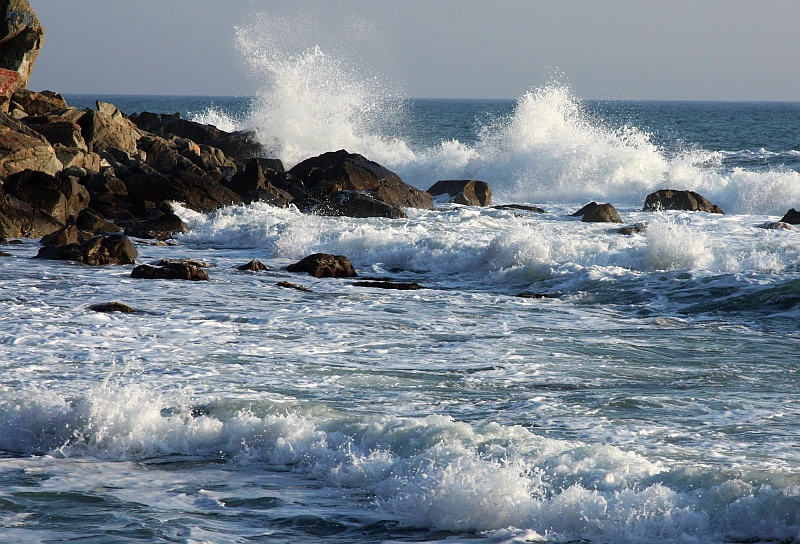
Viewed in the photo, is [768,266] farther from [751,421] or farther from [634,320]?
[751,421]

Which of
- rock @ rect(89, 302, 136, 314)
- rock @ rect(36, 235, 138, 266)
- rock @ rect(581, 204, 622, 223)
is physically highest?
rock @ rect(581, 204, 622, 223)

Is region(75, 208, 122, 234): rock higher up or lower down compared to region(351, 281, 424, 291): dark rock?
higher up

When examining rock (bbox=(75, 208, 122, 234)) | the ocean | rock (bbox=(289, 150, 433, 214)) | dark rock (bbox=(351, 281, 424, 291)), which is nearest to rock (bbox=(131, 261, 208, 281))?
the ocean

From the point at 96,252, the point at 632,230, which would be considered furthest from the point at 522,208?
the point at 96,252

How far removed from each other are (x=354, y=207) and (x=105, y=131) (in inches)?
284

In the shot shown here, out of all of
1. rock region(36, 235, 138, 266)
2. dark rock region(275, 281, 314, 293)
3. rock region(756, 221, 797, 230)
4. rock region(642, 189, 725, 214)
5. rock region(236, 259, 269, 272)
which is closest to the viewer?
dark rock region(275, 281, 314, 293)

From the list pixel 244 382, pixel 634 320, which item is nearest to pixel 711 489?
pixel 244 382

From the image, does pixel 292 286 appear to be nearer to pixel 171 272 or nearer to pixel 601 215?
pixel 171 272

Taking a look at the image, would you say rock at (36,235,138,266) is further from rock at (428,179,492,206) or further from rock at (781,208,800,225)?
rock at (781,208,800,225)

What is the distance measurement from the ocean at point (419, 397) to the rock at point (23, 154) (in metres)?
2.82

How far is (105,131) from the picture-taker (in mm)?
22812

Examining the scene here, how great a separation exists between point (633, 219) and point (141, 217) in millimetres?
10570

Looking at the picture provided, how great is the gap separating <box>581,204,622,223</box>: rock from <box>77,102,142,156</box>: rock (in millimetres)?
10809

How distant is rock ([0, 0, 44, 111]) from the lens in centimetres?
2088
